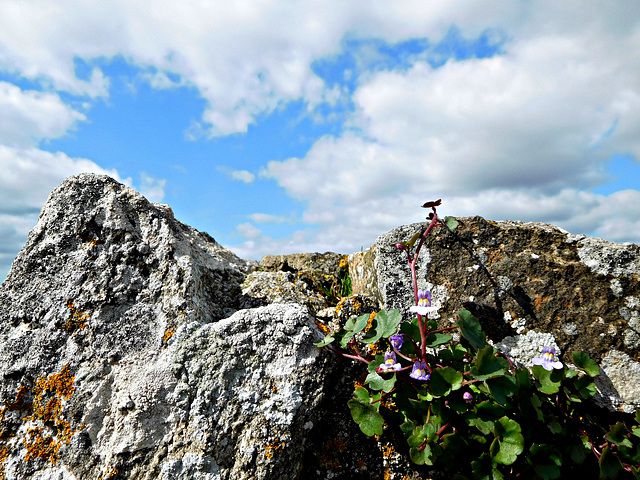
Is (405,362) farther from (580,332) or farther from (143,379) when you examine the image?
(143,379)

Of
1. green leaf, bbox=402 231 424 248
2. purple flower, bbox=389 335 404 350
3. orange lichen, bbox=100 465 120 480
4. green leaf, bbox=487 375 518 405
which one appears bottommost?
orange lichen, bbox=100 465 120 480

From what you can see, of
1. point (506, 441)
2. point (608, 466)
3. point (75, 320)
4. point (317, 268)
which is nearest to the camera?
point (506, 441)

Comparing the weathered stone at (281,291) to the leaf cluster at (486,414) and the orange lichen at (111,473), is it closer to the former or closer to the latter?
the leaf cluster at (486,414)

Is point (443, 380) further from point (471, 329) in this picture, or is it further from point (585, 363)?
point (585, 363)

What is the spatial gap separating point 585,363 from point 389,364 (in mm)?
1115

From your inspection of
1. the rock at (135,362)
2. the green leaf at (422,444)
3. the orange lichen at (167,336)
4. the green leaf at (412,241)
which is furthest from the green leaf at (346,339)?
the orange lichen at (167,336)

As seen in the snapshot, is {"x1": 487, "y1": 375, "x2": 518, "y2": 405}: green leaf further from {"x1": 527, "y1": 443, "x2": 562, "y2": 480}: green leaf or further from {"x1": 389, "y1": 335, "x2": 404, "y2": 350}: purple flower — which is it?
{"x1": 389, "y1": 335, "x2": 404, "y2": 350}: purple flower

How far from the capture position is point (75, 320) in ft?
8.07

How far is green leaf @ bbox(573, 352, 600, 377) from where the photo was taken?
230 centimetres

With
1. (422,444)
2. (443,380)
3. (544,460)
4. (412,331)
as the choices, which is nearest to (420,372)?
(443,380)

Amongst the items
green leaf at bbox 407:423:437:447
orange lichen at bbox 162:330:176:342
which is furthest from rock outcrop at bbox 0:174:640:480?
green leaf at bbox 407:423:437:447

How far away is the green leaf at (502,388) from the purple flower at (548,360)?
14.6 inches

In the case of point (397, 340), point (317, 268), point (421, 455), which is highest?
point (317, 268)

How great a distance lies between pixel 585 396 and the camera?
229 cm
